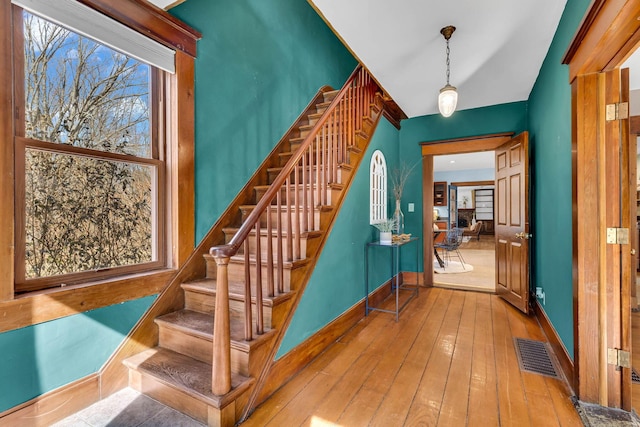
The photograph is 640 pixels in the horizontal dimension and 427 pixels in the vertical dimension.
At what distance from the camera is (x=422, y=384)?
2062 millimetres

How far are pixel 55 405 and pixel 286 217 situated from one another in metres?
1.81

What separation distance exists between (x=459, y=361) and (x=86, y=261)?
109 inches

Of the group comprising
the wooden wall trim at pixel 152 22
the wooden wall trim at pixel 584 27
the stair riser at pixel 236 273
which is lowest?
the stair riser at pixel 236 273

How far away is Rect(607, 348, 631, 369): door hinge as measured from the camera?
5.78 ft

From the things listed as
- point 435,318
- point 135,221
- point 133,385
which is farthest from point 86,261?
point 435,318

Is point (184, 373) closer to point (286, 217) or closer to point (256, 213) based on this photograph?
point (256, 213)

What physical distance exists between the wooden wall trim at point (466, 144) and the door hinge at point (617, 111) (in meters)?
2.52

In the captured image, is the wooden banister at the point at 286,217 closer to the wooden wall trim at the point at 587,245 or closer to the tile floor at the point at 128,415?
the tile floor at the point at 128,415

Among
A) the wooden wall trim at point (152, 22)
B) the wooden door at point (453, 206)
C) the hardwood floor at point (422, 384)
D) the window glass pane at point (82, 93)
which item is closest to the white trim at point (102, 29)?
the wooden wall trim at point (152, 22)

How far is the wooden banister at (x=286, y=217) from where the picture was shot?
158cm

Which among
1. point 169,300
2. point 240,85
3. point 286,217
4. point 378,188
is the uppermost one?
point 240,85

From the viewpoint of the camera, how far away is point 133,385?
189cm

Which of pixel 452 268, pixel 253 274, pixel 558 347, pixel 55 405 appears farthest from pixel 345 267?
pixel 452 268

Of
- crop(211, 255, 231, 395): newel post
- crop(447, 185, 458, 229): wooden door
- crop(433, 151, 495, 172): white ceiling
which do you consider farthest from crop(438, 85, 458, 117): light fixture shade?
crop(447, 185, 458, 229): wooden door
